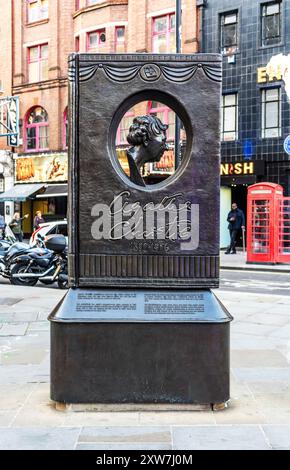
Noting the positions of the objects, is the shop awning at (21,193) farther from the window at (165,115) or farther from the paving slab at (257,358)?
the paving slab at (257,358)

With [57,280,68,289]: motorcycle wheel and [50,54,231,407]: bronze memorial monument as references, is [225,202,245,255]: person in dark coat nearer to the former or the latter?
[57,280,68,289]: motorcycle wheel

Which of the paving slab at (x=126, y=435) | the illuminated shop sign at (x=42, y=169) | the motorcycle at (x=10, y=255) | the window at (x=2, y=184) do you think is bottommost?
the paving slab at (x=126, y=435)

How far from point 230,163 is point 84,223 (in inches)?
778

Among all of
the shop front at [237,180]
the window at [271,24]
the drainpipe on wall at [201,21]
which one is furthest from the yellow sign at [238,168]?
the drainpipe on wall at [201,21]

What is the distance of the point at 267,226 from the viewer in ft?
60.3

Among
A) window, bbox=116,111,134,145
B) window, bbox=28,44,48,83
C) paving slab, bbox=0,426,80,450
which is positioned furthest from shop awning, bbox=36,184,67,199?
paving slab, bbox=0,426,80,450

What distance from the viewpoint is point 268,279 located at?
48.1 feet

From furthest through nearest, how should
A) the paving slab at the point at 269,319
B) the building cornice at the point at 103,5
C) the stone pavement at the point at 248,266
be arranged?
the building cornice at the point at 103,5, the stone pavement at the point at 248,266, the paving slab at the point at 269,319

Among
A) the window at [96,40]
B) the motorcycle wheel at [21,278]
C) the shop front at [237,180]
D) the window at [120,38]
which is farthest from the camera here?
the window at [96,40]

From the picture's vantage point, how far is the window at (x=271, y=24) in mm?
22656

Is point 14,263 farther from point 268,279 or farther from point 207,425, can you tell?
point 207,425

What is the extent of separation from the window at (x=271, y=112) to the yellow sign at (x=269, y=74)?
386mm

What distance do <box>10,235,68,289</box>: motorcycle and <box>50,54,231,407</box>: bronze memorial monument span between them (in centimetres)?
795
